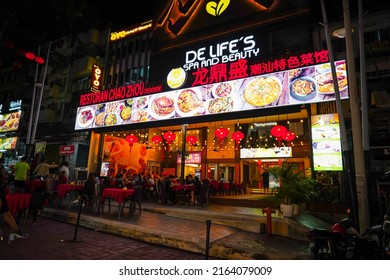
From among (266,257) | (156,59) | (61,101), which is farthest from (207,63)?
(61,101)

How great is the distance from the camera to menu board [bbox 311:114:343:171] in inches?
381

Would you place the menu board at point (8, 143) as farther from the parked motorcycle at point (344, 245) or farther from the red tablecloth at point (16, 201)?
the parked motorcycle at point (344, 245)

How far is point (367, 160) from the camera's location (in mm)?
6621

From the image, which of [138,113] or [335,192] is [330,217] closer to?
[335,192]

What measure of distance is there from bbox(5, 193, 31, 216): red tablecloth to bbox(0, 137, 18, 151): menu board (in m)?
24.2

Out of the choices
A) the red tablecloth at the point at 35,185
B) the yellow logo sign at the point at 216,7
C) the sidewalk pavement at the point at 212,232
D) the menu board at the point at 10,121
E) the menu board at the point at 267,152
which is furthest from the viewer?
the menu board at the point at 10,121

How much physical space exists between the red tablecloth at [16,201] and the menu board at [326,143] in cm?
983

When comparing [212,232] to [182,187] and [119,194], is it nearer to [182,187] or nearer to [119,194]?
[119,194]

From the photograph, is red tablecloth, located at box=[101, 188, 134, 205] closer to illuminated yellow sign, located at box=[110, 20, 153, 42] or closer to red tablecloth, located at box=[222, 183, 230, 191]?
red tablecloth, located at box=[222, 183, 230, 191]

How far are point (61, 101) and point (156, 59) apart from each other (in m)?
11.9

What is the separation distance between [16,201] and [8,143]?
2558 cm

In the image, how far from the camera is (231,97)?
1180cm

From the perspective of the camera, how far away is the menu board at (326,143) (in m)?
9.67

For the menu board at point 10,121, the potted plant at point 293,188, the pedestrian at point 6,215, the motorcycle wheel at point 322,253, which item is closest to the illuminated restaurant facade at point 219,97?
the potted plant at point 293,188
